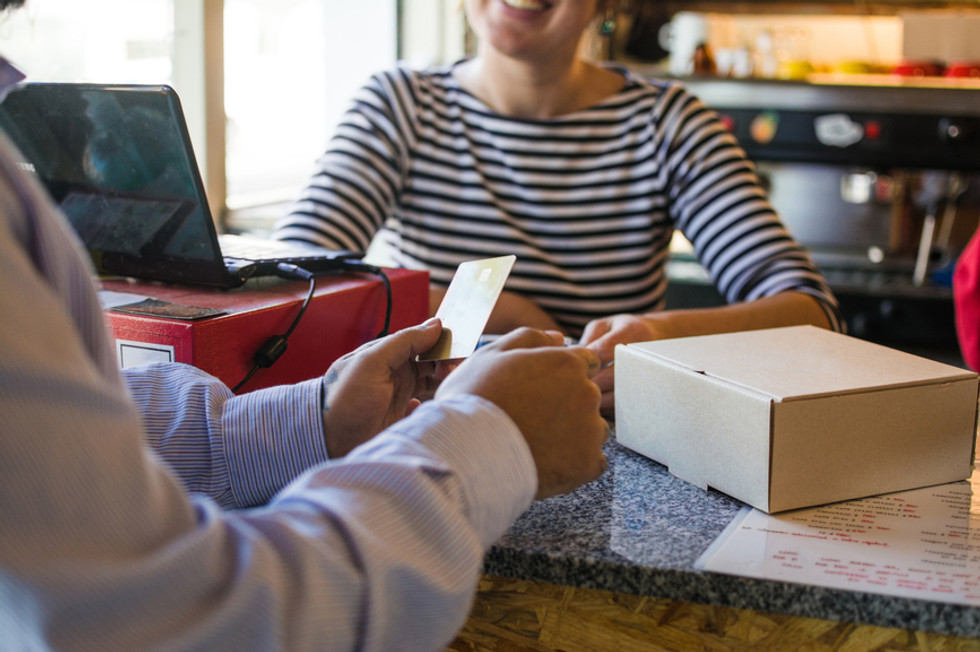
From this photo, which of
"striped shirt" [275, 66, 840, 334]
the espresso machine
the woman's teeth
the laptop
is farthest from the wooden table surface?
the espresso machine

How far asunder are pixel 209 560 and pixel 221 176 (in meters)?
1.56

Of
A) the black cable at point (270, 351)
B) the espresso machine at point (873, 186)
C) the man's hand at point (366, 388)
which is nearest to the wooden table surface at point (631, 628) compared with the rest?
the man's hand at point (366, 388)

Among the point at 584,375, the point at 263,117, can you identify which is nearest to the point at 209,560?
the point at 584,375

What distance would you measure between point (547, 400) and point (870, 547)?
28cm

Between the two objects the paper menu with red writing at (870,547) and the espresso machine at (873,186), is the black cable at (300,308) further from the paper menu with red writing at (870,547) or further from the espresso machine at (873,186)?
the espresso machine at (873,186)

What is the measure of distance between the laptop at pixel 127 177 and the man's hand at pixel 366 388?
0.26m

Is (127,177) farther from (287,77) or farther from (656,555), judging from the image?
(287,77)

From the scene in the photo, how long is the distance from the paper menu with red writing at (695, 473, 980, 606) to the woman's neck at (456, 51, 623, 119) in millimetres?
1036

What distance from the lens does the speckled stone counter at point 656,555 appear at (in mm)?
642

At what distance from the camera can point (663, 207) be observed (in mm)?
1617

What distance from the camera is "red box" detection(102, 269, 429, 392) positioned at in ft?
2.86

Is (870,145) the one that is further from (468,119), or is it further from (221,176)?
(221,176)

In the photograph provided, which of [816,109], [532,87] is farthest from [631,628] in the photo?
[816,109]

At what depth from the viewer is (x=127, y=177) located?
98cm
